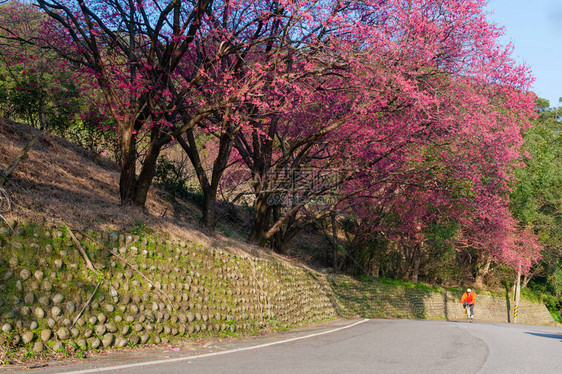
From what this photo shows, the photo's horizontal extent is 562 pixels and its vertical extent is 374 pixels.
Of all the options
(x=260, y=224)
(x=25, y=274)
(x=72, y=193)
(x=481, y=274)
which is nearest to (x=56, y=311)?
(x=25, y=274)

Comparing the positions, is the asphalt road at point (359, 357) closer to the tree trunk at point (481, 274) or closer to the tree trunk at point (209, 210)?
the tree trunk at point (209, 210)

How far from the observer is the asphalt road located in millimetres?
6871

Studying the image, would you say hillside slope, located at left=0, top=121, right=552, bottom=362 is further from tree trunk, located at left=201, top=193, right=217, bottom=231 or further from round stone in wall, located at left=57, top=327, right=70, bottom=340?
tree trunk, located at left=201, top=193, right=217, bottom=231

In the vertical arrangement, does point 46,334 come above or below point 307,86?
below

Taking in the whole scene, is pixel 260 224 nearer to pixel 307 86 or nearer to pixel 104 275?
pixel 307 86

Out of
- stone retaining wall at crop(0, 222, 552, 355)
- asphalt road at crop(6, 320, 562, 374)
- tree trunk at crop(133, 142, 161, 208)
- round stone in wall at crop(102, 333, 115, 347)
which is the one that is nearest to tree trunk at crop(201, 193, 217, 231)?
stone retaining wall at crop(0, 222, 552, 355)

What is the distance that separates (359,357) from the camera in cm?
830

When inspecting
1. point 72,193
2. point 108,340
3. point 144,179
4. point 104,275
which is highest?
point 144,179

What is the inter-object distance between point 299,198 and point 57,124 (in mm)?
10445

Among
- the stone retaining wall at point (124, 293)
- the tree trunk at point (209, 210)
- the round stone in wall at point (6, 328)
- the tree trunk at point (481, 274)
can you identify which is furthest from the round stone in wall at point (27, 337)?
the tree trunk at point (481, 274)

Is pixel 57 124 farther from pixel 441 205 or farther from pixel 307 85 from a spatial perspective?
pixel 441 205

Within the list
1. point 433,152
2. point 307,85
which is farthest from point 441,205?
point 307,85

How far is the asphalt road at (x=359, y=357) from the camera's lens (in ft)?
22.5

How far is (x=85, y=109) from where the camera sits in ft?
62.7
